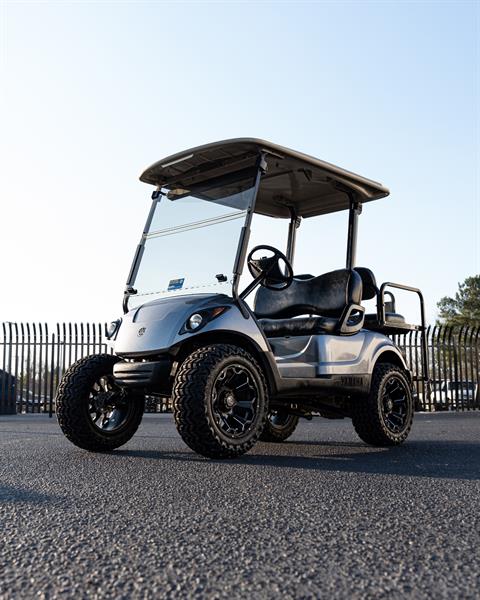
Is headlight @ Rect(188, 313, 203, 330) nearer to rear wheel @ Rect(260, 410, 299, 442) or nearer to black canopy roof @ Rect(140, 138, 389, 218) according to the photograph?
black canopy roof @ Rect(140, 138, 389, 218)

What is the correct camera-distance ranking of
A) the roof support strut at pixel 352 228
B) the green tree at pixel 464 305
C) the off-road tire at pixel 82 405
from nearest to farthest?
1. the off-road tire at pixel 82 405
2. the roof support strut at pixel 352 228
3. the green tree at pixel 464 305

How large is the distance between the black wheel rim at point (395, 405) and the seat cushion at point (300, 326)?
3.18 feet

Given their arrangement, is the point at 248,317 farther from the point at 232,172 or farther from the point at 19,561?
the point at 19,561

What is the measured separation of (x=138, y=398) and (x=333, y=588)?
4148mm

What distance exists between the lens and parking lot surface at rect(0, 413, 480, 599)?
2012mm

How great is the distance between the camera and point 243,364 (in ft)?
16.5

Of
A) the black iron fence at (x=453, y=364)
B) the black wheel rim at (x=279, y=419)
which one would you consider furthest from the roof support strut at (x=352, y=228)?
the black iron fence at (x=453, y=364)

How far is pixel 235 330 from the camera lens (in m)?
5.11

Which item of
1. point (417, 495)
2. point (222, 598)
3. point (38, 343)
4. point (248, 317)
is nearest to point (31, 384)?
point (38, 343)

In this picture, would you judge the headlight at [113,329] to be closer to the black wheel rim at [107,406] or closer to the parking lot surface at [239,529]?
the black wheel rim at [107,406]

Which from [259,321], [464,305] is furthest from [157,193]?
[464,305]

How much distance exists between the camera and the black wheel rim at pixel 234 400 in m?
4.88

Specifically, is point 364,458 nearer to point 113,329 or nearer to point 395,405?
point 395,405

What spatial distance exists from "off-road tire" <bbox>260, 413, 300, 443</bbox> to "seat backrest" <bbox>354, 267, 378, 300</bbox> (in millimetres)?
1443
